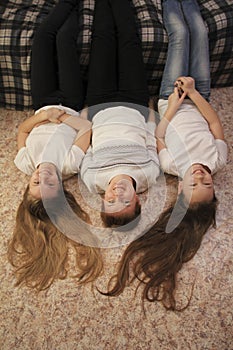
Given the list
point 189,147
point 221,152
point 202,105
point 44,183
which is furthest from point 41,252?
point 202,105

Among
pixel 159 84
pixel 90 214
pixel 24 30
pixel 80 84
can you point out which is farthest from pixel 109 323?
pixel 24 30

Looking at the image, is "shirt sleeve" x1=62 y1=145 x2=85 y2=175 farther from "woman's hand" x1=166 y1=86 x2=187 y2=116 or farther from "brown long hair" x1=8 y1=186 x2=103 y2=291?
"woman's hand" x1=166 y1=86 x2=187 y2=116

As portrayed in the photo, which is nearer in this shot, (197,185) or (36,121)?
(197,185)

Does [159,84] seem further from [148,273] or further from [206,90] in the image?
[148,273]

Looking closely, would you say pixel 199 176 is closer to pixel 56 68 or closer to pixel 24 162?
pixel 24 162

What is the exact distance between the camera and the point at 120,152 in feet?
4.91

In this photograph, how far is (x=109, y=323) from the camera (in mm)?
1228

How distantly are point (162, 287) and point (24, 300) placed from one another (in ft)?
1.55

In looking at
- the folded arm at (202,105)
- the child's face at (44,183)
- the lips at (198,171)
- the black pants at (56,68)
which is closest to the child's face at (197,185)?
the lips at (198,171)

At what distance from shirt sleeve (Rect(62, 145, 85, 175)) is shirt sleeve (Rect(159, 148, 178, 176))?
0.33m

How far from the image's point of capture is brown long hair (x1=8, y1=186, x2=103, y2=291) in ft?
4.32

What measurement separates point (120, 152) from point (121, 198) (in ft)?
0.74

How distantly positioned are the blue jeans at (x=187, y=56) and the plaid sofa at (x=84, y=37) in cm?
5

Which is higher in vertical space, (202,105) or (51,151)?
(202,105)
